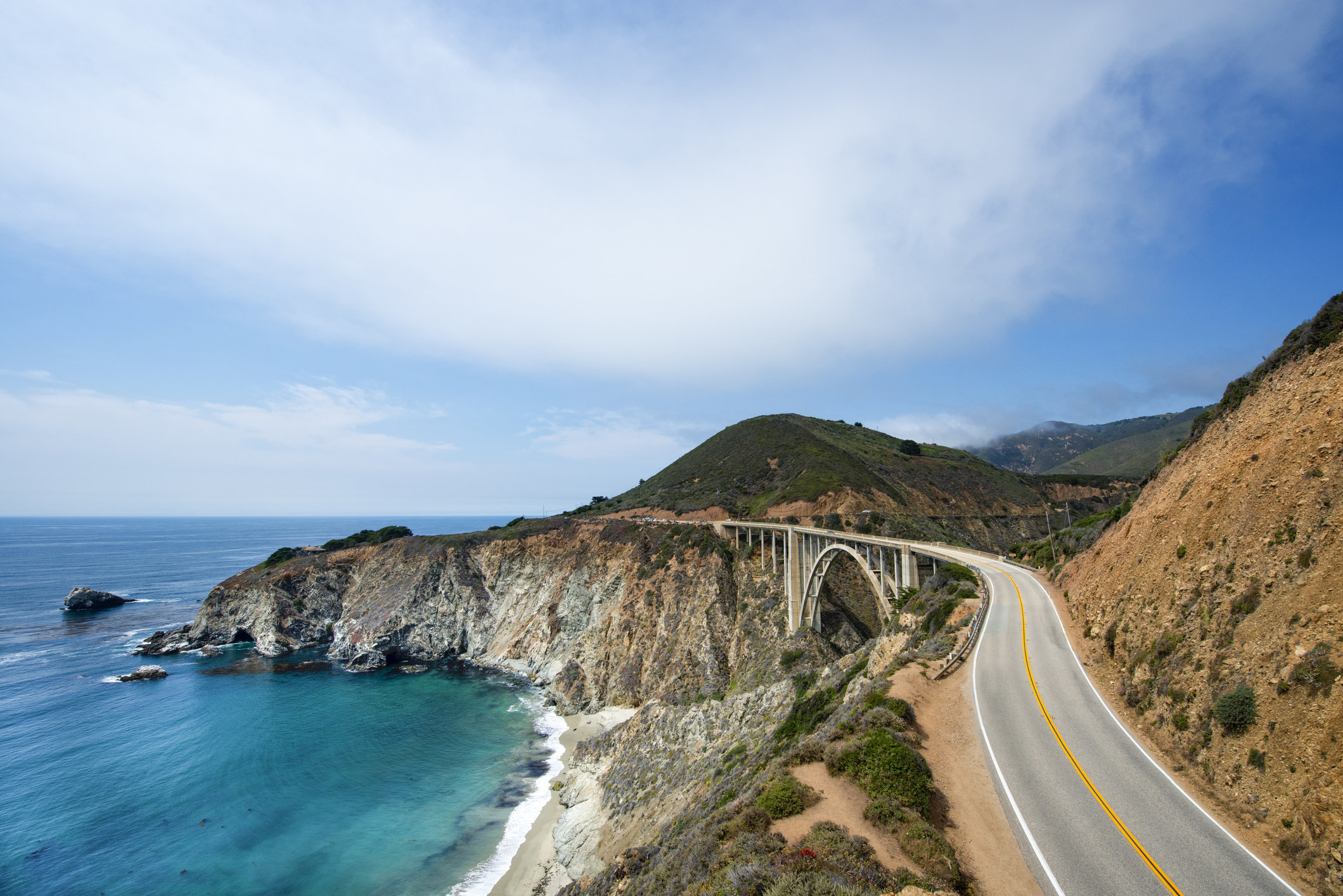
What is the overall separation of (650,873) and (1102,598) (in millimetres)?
22509

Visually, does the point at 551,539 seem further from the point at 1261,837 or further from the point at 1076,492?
the point at 1076,492

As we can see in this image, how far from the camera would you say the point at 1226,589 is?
17094 mm

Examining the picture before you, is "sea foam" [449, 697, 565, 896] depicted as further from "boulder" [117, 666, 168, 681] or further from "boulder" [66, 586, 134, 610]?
"boulder" [66, 586, 134, 610]

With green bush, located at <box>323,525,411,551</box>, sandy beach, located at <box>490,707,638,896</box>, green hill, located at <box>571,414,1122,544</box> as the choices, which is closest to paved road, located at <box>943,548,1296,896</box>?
sandy beach, located at <box>490,707,638,896</box>

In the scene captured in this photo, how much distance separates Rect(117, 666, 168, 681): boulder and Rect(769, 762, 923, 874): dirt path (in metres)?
81.4

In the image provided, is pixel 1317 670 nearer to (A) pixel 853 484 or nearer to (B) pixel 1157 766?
(B) pixel 1157 766

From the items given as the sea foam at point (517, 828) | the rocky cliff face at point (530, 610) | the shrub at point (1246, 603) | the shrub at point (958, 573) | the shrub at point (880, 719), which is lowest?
the sea foam at point (517, 828)

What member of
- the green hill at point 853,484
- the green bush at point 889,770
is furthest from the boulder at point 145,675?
the green bush at point 889,770

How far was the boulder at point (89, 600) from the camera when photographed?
93250mm

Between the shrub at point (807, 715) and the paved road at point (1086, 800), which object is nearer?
the paved road at point (1086, 800)

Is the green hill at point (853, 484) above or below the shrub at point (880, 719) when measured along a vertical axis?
above

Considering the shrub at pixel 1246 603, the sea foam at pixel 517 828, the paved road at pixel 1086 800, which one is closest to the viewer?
the paved road at pixel 1086 800

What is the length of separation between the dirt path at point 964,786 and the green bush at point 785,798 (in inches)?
59.8

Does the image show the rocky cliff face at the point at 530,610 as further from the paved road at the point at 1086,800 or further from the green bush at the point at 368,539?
the paved road at the point at 1086,800
